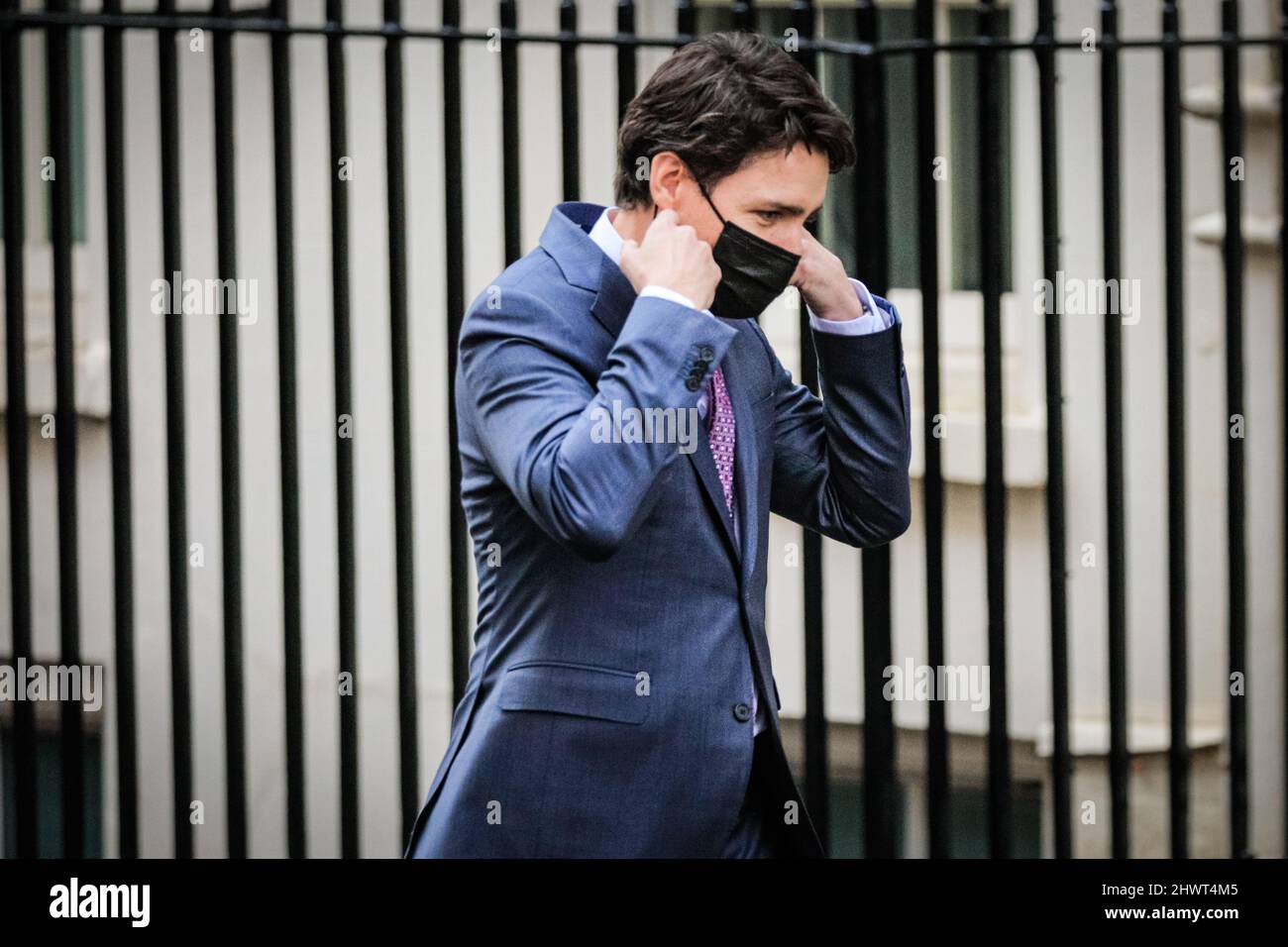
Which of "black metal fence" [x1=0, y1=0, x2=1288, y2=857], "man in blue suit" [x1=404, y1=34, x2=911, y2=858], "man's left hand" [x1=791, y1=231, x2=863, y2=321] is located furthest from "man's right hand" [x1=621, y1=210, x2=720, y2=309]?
"black metal fence" [x1=0, y1=0, x2=1288, y2=857]

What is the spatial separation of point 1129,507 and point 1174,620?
5.23ft

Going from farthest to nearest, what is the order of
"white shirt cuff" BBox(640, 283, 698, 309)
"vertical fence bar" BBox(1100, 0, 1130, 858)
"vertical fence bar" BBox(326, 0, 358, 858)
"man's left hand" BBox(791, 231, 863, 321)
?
"vertical fence bar" BBox(1100, 0, 1130, 858)
"vertical fence bar" BBox(326, 0, 358, 858)
"man's left hand" BBox(791, 231, 863, 321)
"white shirt cuff" BBox(640, 283, 698, 309)

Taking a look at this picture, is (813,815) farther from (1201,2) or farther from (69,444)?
(1201,2)

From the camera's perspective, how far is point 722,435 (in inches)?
96.4

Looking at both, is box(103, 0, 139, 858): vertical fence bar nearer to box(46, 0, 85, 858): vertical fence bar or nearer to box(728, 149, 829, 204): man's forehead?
box(46, 0, 85, 858): vertical fence bar

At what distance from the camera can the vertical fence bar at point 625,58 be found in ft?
11.6

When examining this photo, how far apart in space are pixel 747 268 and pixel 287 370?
1.38 meters

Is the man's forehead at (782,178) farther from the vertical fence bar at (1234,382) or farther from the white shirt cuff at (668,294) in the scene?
the vertical fence bar at (1234,382)

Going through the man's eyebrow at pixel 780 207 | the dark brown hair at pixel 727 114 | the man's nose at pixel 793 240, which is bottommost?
the man's nose at pixel 793 240

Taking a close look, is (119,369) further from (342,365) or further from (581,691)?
(581,691)

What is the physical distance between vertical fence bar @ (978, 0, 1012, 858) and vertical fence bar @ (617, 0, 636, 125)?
28.5 inches

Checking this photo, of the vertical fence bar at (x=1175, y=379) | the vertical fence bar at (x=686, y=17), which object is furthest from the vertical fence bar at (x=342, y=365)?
the vertical fence bar at (x=1175, y=379)

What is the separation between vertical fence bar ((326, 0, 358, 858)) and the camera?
3.51m

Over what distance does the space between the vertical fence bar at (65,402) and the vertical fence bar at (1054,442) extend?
6.60ft
